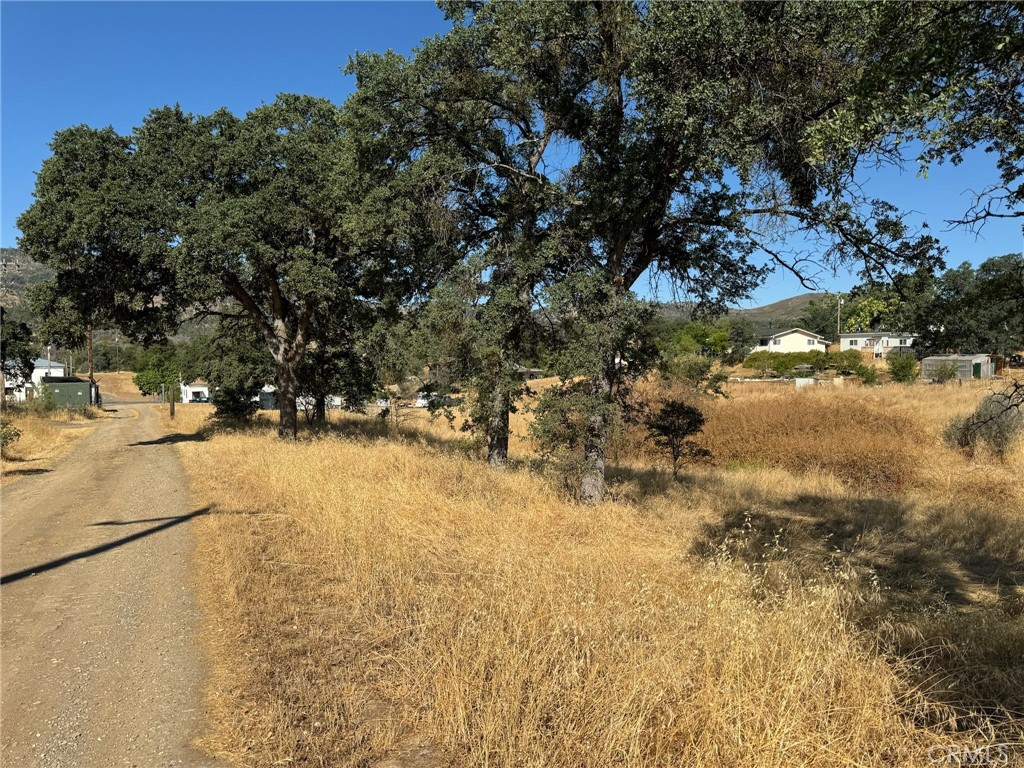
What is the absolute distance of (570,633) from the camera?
420 cm

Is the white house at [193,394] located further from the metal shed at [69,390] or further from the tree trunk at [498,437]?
the tree trunk at [498,437]

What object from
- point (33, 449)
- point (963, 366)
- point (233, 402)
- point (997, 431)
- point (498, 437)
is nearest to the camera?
point (498, 437)

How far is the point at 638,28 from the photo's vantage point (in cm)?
817

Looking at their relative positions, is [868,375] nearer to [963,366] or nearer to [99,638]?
[963,366]

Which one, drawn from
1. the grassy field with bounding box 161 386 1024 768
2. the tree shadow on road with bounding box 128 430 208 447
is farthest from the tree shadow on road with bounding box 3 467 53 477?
the tree shadow on road with bounding box 128 430 208 447

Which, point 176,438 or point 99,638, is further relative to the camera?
point 176,438

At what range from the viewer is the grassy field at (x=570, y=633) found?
3.27 meters

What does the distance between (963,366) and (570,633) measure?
5079 cm

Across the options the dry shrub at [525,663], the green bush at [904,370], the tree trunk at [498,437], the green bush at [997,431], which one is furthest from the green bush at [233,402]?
the green bush at [904,370]

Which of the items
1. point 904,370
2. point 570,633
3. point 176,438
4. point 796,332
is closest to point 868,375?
point 904,370

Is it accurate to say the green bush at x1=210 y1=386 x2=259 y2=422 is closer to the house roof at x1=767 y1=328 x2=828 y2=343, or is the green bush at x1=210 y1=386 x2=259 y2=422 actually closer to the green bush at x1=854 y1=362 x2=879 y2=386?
the green bush at x1=854 y1=362 x2=879 y2=386

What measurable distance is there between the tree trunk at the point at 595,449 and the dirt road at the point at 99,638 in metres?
5.98

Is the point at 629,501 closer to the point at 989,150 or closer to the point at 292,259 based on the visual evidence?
the point at 989,150

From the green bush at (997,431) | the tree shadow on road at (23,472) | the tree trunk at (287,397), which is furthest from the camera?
the tree trunk at (287,397)
